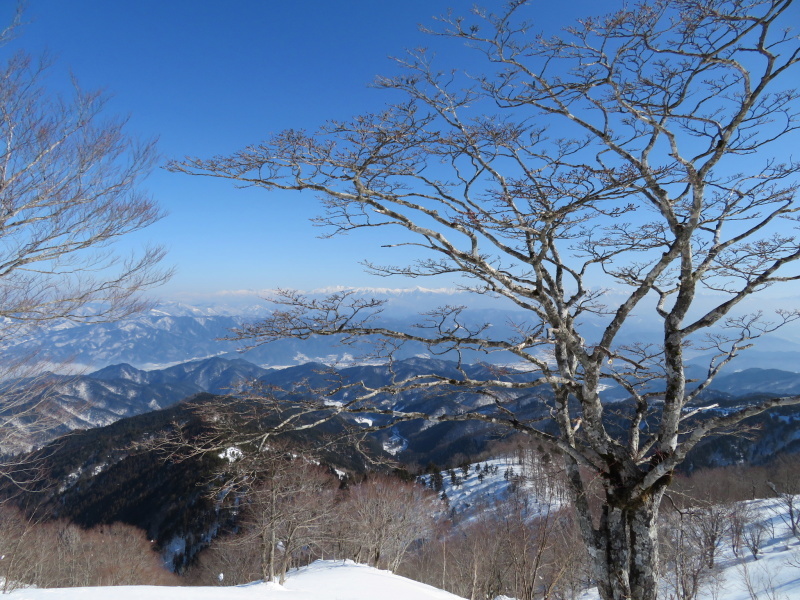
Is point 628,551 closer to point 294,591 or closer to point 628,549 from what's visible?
point 628,549

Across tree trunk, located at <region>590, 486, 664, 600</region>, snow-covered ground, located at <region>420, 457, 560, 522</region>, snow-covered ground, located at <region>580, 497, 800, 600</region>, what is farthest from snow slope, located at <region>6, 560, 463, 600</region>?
snow-covered ground, located at <region>420, 457, 560, 522</region>

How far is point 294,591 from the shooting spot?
14344 mm

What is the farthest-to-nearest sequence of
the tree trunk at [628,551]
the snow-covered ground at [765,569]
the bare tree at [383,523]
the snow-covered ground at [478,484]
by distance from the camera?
the snow-covered ground at [478,484]
the snow-covered ground at [765,569]
the bare tree at [383,523]
the tree trunk at [628,551]

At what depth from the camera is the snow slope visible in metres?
8.16

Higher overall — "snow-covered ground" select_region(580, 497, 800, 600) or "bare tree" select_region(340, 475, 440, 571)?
"bare tree" select_region(340, 475, 440, 571)

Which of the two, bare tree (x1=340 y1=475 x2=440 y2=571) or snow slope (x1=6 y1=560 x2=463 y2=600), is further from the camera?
bare tree (x1=340 y1=475 x2=440 y2=571)

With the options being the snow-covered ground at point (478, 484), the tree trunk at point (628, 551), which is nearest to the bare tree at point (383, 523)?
the tree trunk at point (628, 551)

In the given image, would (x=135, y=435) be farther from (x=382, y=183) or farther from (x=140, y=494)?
(x=382, y=183)

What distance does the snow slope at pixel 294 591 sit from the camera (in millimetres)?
8164

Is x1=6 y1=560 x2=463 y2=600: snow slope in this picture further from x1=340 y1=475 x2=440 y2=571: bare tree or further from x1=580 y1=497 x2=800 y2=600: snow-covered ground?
x1=580 y1=497 x2=800 y2=600: snow-covered ground

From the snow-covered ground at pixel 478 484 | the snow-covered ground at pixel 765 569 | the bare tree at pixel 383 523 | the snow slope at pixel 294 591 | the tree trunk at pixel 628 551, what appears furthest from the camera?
the snow-covered ground at pixel 478 484

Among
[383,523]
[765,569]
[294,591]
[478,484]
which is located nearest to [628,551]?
[294,591]

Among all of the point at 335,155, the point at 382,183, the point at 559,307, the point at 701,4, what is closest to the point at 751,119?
the point at 701,4

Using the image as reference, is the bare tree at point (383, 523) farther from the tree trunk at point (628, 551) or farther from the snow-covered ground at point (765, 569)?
the tree trunk at point (628, 551)
